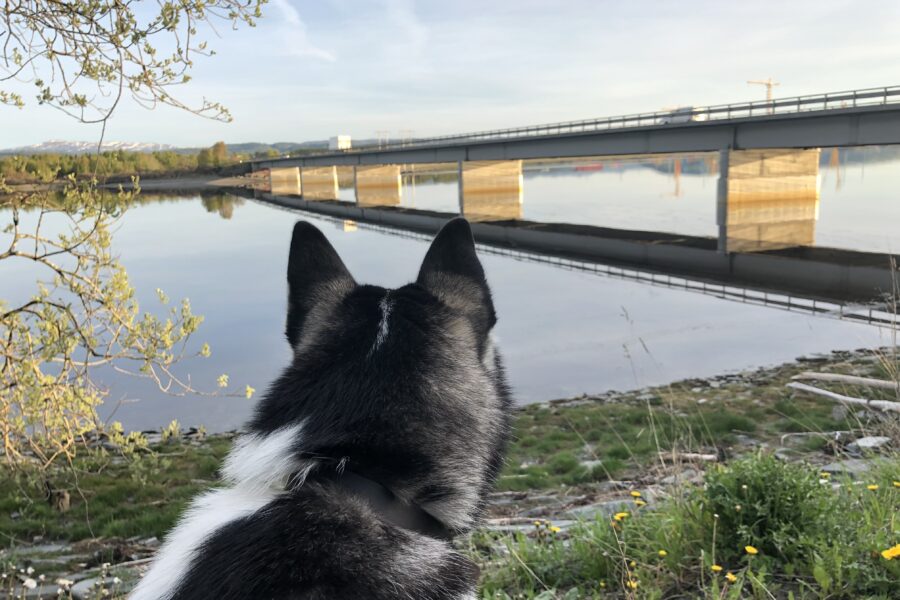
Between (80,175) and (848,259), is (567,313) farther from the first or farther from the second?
(80,175)

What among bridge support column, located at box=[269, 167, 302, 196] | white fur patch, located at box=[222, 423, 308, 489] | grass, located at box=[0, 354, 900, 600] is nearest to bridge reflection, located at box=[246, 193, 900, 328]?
grass, located at box=[0, 354, 900, 600]

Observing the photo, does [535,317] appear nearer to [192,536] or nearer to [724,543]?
[724,543]

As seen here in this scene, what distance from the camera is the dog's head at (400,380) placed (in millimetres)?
2176

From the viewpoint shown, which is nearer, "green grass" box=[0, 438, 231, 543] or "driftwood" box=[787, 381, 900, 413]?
"driftwood" box=[787, 381, 900, 413]

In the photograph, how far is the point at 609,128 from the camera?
51.9m

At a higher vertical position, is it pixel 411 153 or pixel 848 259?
pixel 411 153

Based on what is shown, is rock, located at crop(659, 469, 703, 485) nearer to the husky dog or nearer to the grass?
the grass

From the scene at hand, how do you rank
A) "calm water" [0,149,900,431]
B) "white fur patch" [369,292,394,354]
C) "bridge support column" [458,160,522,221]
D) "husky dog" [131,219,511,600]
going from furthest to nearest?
"bridge support column" [458,160,522,221]
"calm water" [0,149,900,431]
"white fur patch" [369,292,394,354]
"husky dog" [131,219,511,600]

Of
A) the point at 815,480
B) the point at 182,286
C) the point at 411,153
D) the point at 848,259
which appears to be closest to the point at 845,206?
the point at 848,259

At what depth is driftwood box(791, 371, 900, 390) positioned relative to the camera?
953 centimetres

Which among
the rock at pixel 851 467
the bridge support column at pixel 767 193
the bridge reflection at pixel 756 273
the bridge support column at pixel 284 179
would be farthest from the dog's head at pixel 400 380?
the bridge support column at pixel 284 179

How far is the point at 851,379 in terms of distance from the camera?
34.6 feet

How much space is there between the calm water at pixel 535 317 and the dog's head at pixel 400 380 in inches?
81.8

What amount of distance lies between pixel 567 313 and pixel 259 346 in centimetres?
1111
